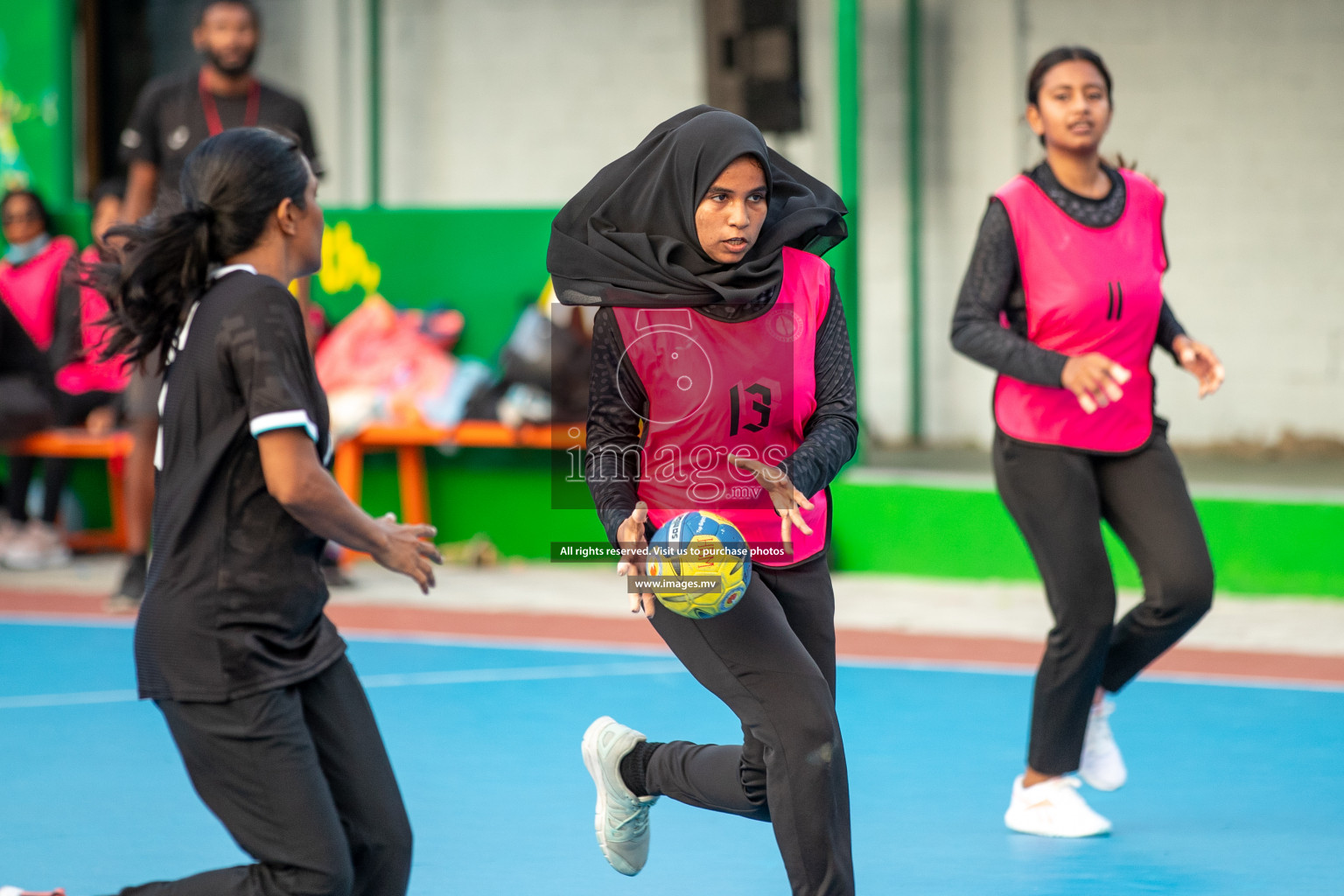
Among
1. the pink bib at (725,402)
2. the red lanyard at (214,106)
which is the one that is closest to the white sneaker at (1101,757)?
the pink bib at (725,402)

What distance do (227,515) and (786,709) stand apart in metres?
1.21

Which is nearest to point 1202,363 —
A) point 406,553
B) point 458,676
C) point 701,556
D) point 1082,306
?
point 1082,306

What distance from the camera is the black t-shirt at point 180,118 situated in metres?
7.77

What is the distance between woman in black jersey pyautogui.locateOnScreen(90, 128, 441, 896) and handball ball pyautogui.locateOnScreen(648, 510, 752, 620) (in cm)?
48

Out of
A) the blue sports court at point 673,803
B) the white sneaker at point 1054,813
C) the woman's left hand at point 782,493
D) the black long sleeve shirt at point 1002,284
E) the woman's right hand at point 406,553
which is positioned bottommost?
the blue sports court at point 673,803

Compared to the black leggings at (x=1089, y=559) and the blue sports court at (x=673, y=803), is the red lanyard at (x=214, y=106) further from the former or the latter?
the black leggings at (x=1089, y=559)

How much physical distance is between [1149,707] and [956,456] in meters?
5.76

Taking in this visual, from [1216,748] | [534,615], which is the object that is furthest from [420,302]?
[1216,748]

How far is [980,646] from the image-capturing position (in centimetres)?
742

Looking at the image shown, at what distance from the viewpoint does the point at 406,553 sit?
3264 millimetres

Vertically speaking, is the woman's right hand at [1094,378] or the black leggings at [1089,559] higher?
the woman's right hand at [1094,378]

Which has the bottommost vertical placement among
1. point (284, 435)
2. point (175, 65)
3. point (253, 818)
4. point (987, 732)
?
point (987, 732)

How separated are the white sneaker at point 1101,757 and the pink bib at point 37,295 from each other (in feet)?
23.3

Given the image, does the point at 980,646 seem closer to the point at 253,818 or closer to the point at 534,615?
the point at 534,615
